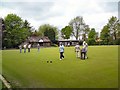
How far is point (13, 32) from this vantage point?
93.2m

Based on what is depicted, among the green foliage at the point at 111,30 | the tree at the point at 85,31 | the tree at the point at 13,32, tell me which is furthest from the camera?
the tree at the point at 85,31

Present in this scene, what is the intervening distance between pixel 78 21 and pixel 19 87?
114m

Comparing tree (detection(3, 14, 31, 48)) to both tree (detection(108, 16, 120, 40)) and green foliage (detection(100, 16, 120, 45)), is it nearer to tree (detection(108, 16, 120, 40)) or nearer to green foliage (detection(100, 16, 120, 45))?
green foliage (detection(100, 16, 120, 45))

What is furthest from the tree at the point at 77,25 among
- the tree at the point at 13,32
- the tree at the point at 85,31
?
the tree at the point at 13,32

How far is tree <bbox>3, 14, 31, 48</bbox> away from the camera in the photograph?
298ft

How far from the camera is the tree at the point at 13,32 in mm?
90825

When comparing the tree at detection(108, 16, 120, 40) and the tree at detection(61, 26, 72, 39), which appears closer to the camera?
the tree at detection(108, 16, 120, 40)

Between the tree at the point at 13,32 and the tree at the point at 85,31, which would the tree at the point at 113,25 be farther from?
the tree at the point at 13,32

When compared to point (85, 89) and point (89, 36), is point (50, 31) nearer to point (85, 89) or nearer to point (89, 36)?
point (89, 36)

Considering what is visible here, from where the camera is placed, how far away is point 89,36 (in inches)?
5037

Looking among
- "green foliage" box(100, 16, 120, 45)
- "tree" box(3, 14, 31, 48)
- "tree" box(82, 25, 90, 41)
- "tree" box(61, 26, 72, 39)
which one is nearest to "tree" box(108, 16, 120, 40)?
"green foliage" box(100, 16, 120, 45)

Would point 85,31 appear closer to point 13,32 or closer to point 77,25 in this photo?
point 77,25

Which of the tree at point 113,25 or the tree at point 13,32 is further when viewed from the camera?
the tree at point 113,25

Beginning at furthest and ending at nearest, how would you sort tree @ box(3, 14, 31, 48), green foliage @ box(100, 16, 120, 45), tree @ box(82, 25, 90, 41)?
tree @ box(82, 25, 90, 41) < green foliage @ box(100, 16, 120, 45) < tree @ box(3, 14, 31, 48)
